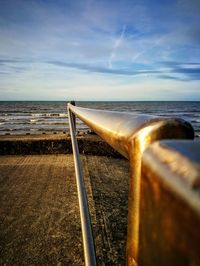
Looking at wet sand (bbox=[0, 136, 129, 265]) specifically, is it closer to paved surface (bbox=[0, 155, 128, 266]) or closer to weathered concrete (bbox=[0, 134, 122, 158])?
paved surface (bbox=[0, 155, 128, 266])

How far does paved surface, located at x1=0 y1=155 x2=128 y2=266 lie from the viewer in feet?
5.97

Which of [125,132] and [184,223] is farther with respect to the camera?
[125,132]

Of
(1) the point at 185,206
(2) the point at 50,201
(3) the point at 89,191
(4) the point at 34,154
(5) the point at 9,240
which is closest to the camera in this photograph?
(1) the point at 185,206

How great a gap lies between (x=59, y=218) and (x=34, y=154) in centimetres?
269

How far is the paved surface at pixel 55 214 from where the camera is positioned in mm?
1820

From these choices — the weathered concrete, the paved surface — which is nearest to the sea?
the paved surface

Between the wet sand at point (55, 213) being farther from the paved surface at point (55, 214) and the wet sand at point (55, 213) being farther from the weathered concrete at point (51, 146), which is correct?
the weathered concrete at point (51, 146)

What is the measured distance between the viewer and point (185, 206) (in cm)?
14

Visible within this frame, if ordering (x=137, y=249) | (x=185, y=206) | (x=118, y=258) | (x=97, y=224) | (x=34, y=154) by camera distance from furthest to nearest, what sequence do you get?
(x=34, y=154), (x=97, y=224), (x=118, y=258), (x=137, y=249), (x=185, y=206)

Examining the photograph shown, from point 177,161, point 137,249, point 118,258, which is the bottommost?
point 118,258

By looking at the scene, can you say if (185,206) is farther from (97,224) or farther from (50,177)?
(50,177)

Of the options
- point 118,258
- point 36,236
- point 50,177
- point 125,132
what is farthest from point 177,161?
point 50,177

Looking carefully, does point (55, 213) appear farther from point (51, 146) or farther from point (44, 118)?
point (44, 118)

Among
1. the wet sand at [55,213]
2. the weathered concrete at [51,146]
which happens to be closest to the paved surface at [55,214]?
the wet sand at [55,213]
